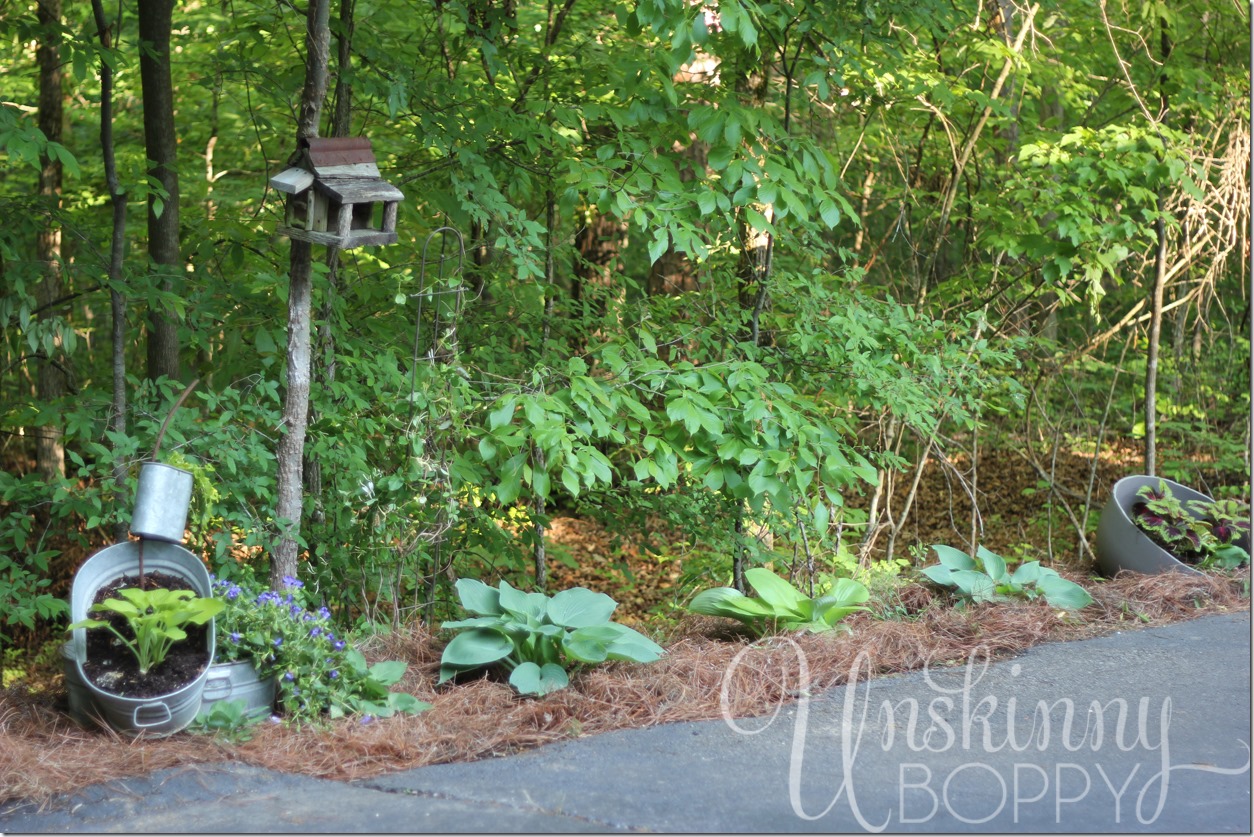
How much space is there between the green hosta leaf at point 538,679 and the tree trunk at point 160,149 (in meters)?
2.70

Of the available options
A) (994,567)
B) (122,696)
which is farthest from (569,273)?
(122,696)

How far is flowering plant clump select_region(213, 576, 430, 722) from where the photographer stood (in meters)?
3.34

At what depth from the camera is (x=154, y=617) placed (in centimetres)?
305

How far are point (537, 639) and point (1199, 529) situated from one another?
11.9 ft

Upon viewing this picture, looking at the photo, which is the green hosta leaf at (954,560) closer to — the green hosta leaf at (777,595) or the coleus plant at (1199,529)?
the green hosta leaf at (777,595)

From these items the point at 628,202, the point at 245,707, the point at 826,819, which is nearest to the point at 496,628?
the point at 245,707

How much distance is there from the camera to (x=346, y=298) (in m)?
5.15

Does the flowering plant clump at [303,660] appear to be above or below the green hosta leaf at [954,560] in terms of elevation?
above

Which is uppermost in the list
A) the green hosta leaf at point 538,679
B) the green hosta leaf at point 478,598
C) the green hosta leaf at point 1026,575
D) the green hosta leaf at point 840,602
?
the green hosta leaf at point 478,598

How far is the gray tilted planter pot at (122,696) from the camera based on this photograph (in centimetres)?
306

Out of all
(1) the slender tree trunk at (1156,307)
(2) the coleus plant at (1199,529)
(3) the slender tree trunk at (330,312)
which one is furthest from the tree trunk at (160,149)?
(1) the slender tree trunk at (1156,307)

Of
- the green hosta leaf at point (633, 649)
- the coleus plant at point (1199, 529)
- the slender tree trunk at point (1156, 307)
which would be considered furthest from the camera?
the slender tree trunk at point (1156, 307)

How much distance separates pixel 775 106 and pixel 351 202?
327 centimetres

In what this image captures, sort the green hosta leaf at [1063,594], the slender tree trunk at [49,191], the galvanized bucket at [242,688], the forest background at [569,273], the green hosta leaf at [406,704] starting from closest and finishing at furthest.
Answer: the galvanized bucket at [242,688] → the green hosta leaf at [406,704] → the forest background at [569,273] → the green hosta leaf at [1063,594] → the slender tree trunk at [49,191]
